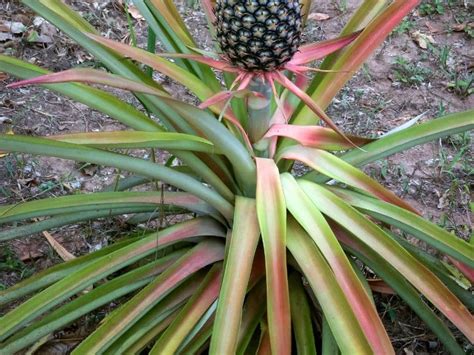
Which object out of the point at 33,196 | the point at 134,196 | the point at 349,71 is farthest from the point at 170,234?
the point at 33,196

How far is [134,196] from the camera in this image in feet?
5.63

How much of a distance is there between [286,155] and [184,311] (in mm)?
475

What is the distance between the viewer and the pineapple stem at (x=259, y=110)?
153 centimetres

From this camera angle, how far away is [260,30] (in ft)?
4.63

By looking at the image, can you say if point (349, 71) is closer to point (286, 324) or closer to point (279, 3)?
point (279, 3)

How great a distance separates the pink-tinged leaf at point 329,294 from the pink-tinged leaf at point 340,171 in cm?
15

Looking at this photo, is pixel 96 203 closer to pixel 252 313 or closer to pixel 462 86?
pixel 252 313

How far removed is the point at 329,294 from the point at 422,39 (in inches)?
81.2

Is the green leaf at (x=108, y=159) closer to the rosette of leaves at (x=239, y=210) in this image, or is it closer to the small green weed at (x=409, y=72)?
the rosette of leaves at (x=239, y=210)

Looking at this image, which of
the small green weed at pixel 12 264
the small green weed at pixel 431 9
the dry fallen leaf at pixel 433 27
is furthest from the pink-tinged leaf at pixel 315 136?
the small green weed at pixel 431 9

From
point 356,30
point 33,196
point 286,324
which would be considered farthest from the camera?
point 33,196

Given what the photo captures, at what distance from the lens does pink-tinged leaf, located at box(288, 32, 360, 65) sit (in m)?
1.52

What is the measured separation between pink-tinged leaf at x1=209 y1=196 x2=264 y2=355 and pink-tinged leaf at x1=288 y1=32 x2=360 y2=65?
0.37 meters

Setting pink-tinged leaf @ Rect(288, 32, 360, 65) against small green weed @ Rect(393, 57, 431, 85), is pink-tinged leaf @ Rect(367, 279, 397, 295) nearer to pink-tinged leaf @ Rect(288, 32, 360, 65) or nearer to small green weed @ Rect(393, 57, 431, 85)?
pink-tinged leaf @ Rect(288, 32, 360, 65)
